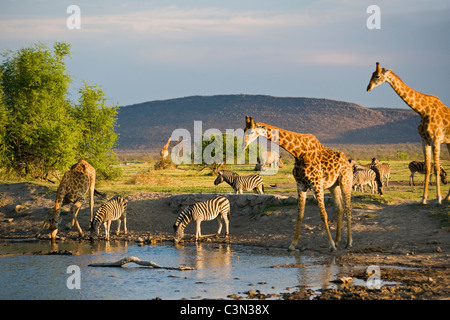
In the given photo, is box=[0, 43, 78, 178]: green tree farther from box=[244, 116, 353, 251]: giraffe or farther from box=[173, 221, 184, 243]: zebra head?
box=[244, 116, 353, 251]: giraffe

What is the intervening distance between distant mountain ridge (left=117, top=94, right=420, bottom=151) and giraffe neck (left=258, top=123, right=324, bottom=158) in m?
96.2

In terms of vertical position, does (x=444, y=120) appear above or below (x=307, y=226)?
above

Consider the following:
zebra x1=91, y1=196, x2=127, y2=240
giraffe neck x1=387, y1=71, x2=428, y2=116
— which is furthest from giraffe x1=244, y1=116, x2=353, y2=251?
zebra x1=91, y1=196, x2=127, y2=240

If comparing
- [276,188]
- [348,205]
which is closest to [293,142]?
[348,205]

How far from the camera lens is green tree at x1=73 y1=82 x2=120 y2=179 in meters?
27.7

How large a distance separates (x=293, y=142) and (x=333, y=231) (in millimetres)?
3282

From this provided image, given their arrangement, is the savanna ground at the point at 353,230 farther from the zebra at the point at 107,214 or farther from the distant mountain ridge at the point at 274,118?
the distant mountain ridge at the point at 274,118

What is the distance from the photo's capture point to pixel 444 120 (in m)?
15.6

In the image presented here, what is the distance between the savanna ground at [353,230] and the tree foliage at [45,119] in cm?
294

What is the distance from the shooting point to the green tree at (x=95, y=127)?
2767 cm

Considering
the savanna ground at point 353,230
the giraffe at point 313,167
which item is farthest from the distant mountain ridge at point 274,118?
the giraffe at point 313,167
